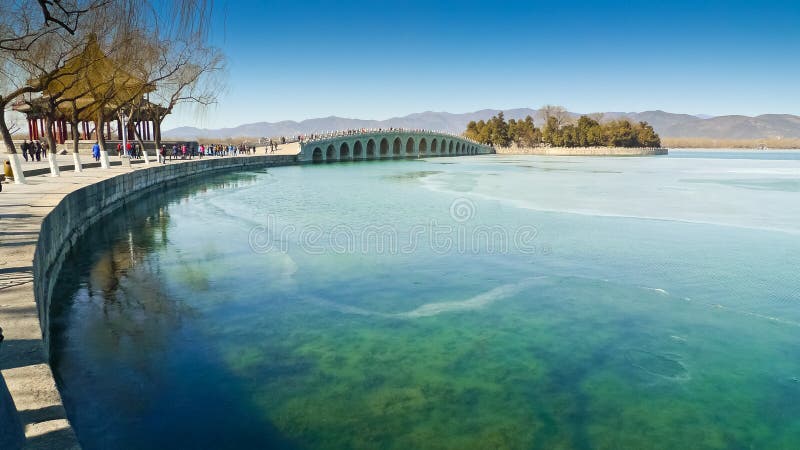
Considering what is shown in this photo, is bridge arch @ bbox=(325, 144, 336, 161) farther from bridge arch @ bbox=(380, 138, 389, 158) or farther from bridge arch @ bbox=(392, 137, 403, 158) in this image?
bridge arch @ bbox=(392, 137, 403, 158)

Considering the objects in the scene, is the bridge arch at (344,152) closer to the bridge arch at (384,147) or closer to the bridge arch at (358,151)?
the bridge arch at (358,151)

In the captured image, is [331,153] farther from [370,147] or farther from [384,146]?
[384,146]

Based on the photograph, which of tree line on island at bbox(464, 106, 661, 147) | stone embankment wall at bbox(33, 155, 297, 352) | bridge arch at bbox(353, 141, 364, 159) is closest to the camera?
stone embankment wall at bbox(33, 155, 297, 352)

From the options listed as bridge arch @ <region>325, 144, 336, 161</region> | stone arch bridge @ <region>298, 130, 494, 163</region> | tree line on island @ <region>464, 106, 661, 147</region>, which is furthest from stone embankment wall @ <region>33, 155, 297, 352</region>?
tree line on island @ <region>464, 106, 661, 147</region>

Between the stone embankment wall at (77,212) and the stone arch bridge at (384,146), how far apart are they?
26410 mm

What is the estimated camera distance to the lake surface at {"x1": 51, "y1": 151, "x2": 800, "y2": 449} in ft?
17.1

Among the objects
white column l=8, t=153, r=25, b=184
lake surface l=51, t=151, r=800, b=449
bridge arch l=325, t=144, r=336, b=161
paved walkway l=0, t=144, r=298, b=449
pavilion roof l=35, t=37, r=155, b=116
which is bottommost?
lake surface l=51, t=151, r=800, b=449

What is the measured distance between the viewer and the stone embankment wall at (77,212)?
24.3 feet

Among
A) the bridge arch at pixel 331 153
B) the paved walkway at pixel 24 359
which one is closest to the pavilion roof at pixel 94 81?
the paved walkway at pixel 24 359

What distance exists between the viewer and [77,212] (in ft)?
43.1

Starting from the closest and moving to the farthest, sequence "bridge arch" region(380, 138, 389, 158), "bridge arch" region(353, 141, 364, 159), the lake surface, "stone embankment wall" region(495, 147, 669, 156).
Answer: the lake surface
"bridge arch" region(353, 141, 364, 159)
"bridge arch" region(380, 138, 389, 158)
"stone embankment wall" region(495, 147, 669, 156)

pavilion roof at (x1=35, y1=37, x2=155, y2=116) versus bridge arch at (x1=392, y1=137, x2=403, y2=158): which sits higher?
pavilion roof at (x1=35, y1=37, x2=155, y2=116)

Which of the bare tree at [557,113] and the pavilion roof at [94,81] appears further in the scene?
the bare tree at [557,113]

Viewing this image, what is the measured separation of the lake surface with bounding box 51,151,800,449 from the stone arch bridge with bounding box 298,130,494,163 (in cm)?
4155
